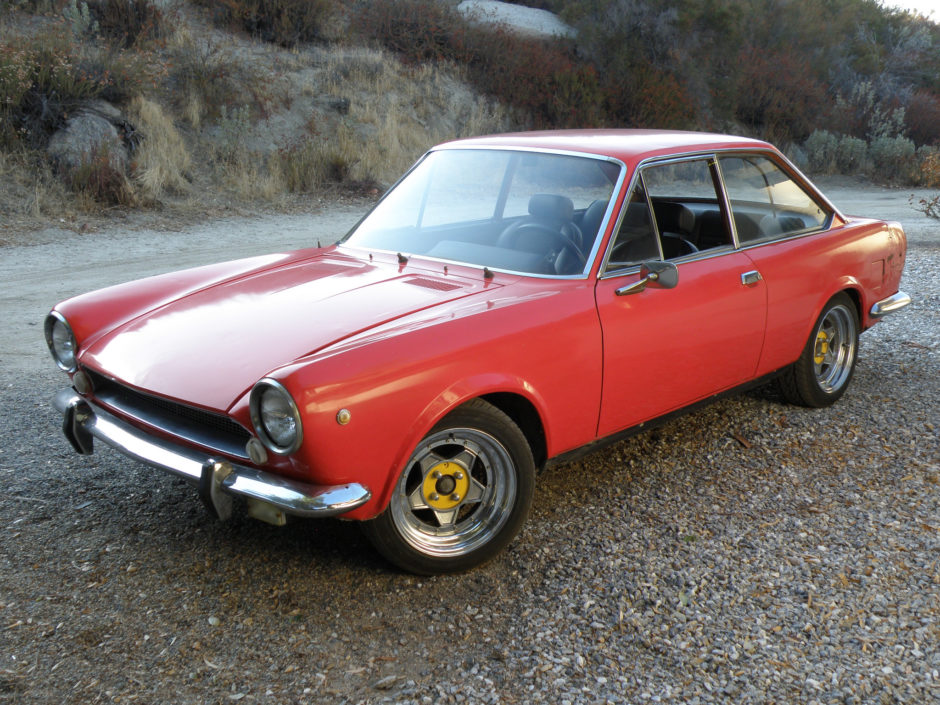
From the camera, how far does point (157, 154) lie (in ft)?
40.3

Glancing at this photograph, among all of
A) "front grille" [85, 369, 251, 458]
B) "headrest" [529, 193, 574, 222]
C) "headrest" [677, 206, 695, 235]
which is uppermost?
"headrest" [529, 193, 574, 222]

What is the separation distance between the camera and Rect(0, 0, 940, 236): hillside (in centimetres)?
1181

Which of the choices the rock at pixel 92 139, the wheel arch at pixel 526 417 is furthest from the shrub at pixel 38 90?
the wheel arch at pixel 526 417

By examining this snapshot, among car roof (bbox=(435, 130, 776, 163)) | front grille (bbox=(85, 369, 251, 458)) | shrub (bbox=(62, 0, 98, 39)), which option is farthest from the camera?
shrub (bbox=(62, 0, 98, 39))

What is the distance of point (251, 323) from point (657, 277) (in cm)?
161

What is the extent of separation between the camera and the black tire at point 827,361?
4656 millimetres

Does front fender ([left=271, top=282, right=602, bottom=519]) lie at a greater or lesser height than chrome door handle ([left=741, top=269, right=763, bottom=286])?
lesser

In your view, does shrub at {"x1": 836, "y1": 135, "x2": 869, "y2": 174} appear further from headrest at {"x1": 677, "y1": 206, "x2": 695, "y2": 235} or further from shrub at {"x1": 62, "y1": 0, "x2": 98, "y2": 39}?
headrest at {"x1": 677, "y1": 206, "x2": 695, "y2": 235}

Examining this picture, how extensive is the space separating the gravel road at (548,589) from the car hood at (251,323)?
72 cm

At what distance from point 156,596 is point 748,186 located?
3.28 metres

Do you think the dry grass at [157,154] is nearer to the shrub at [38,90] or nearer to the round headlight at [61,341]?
the shrub at [38,90]

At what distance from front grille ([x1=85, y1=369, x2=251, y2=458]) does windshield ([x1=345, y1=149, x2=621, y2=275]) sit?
1.33 metres

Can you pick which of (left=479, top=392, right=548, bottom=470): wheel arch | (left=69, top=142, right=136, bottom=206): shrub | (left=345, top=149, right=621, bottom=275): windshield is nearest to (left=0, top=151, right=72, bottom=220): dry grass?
(left=69, top=142, right=136, bottom=206): shrub

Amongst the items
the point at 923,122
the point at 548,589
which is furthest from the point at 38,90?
the point at 923,122
